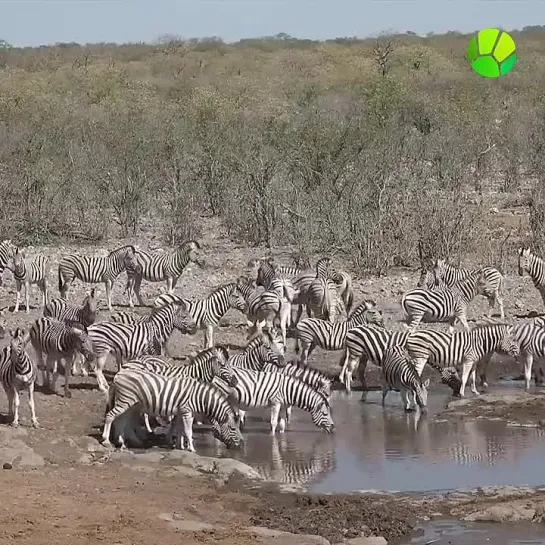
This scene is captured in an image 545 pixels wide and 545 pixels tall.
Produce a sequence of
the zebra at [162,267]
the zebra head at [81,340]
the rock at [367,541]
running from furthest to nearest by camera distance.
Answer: the zebra at [162,267] < the zebra head at [81,340] < the rock at [367,541]

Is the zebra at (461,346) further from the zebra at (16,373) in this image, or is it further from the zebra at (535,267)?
the zebra at (16,373)

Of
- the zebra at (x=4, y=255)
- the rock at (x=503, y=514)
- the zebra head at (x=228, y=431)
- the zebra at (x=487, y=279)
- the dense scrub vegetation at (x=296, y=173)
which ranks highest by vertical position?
the dense scrub vegetation at (x=296, y=173)

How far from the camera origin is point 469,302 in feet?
56.2

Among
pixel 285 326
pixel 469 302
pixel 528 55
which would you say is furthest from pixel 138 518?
pixel 528 55

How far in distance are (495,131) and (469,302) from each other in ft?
54.9

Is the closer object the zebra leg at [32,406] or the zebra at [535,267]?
the zebra leg at [32,406]

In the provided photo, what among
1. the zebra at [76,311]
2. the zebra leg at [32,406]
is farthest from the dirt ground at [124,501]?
the zebra at [76,311]

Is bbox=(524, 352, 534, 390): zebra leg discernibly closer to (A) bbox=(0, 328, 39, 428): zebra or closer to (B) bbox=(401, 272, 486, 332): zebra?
(B) bbox=(401, 272, 486, 332): zebra

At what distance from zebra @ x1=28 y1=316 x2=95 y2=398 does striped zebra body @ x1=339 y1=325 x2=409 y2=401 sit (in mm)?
3003

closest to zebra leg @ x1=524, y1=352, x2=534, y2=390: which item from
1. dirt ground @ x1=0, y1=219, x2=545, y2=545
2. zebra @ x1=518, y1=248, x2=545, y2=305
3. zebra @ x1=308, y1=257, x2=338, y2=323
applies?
dirt ground @ x1=0, y1=219, x2=545, y2=545

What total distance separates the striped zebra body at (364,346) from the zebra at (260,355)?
0.91 meters

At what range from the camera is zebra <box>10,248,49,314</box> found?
680 inches

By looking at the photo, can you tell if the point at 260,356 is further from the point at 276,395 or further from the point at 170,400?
the point at 170,400

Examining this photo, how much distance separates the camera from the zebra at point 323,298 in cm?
1579
